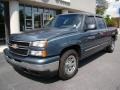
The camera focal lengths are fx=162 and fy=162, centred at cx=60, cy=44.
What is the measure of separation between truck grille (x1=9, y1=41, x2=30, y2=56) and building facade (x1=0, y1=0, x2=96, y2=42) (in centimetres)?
788

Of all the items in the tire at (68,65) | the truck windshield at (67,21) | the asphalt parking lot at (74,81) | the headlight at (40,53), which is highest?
the truck windshield at (67,21)

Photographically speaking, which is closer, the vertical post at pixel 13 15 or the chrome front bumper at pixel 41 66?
the chrome front bumper at pixel 41 66

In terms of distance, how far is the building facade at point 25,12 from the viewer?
39.0 feet

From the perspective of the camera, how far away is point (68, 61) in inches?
177

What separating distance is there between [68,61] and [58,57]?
562 mm

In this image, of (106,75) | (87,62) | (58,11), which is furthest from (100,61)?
(58,11)

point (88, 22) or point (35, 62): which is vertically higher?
point (88, 22)

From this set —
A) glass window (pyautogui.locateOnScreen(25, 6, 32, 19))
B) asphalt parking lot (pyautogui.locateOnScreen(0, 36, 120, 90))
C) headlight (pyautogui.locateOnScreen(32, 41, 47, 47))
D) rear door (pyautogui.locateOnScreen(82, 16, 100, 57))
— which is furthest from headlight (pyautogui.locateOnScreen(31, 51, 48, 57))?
glass window (pyautogui.locateOnScreen(25, 6, 32, 19))

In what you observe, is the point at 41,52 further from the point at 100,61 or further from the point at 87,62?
the point at 100,61

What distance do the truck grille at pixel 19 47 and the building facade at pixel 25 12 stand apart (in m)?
7.88

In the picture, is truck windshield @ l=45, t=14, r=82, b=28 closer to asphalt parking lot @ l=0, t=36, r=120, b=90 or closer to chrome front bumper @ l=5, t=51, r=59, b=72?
asphalt parking lot @ l=0, t=36, r=120, b=90

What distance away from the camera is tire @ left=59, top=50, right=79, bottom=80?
165 inches

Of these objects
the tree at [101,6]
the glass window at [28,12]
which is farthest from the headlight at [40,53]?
the tree at [101,6]

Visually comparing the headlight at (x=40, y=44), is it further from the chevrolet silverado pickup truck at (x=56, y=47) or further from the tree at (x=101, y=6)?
the tree at (x=101, y=6)
